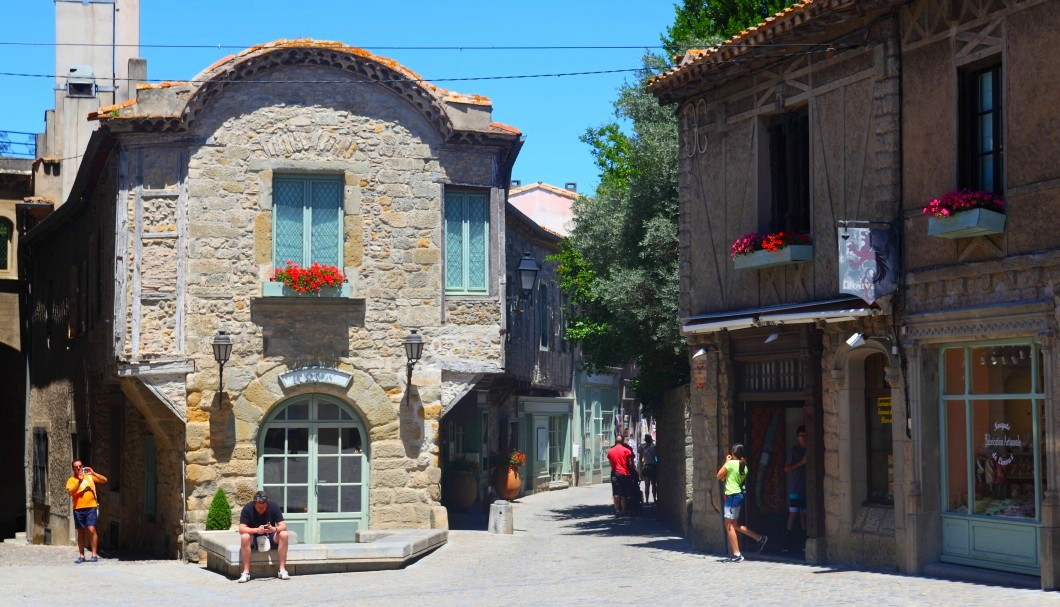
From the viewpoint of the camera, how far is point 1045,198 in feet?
43.4

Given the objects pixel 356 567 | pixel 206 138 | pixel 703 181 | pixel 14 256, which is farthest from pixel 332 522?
pixel 14 256

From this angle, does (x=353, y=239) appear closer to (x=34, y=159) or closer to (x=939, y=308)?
(x=939, y=308)

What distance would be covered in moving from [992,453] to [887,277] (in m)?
2.16

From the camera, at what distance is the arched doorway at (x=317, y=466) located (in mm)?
20750

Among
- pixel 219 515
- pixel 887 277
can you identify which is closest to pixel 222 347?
pixel 219 515

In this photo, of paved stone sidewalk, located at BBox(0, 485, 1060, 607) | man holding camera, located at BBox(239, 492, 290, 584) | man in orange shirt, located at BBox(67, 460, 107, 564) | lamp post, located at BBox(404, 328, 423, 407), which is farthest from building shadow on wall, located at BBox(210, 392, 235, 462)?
man holding camera, located at BBox(239, 492, 290, 584)

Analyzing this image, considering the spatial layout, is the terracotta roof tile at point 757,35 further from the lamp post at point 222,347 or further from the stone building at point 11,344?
the stone building at point 11,344

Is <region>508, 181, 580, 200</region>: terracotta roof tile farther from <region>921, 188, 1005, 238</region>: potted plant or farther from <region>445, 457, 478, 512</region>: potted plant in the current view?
<region>921, 188, 1005, 238</region>: potted plant

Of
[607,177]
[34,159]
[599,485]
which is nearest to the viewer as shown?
[607,177]

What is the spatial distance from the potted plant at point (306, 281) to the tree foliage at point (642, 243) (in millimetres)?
5063

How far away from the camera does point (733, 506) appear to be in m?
17.3

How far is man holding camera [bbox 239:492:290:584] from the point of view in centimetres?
1698

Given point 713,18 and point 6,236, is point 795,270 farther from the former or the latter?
point 6,236

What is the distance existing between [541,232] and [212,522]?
11783 millimetres
